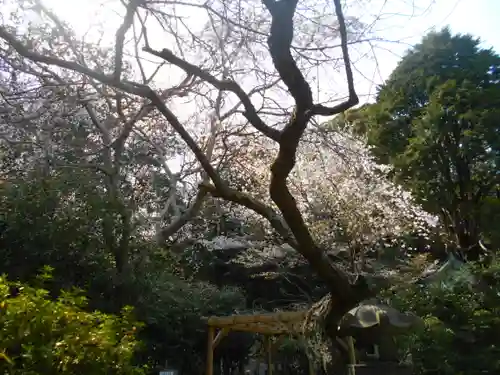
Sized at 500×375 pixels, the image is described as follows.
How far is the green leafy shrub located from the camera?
2.17 metres

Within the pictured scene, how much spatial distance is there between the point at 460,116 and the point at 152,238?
7.90 metres

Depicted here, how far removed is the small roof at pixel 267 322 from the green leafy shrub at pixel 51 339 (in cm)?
309

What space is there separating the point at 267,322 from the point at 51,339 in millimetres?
3840

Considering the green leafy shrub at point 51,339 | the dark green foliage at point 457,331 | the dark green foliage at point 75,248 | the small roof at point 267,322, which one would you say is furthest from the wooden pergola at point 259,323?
the green leafy shrub at point 51,339

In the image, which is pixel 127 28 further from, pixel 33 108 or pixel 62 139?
pixel 62 139

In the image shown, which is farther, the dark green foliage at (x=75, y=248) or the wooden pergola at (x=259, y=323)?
the dark green foliage at (x=75, y=248)

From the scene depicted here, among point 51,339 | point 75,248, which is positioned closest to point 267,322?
point 75,248

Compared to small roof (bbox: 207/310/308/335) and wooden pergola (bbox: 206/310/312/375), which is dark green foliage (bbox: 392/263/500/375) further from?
small roof (bbox: 207/310/308/335)

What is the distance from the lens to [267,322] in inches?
229

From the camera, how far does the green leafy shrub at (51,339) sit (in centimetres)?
217

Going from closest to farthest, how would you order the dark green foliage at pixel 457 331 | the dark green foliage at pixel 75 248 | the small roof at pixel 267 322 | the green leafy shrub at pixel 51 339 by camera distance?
1. the green leafy shrub at pixel 51 339
2. the small roof at pixel 267 322
3. the dark green foliage at pixel 75 248
4. the dark green foliage at pixel 457 331

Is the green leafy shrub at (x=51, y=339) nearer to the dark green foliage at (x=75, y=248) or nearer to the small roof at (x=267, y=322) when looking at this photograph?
the dark green foliage at (x=75, y=248)

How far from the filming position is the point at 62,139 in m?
7.19

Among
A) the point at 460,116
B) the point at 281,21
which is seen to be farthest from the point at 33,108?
the point at 460,116
